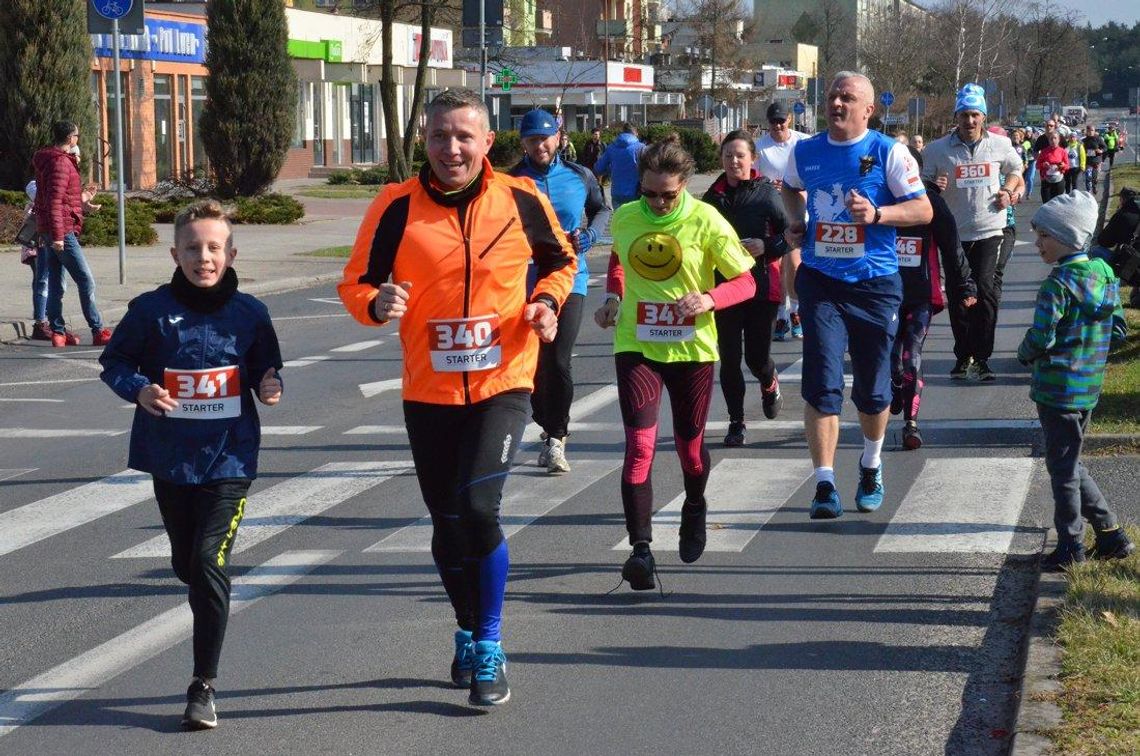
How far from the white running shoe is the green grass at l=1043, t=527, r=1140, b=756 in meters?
3.59

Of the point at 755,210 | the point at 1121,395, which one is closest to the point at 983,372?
the point at 1121,395

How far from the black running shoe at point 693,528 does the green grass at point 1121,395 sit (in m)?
3.82

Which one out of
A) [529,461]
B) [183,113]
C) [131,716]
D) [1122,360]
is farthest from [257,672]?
[183,113]

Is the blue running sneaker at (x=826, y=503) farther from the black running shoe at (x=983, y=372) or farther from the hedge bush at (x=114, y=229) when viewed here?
the hedge bush at (x=114, y=229)

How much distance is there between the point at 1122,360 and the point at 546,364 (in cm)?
595

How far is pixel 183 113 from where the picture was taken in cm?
4706

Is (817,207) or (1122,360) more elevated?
(817,207)

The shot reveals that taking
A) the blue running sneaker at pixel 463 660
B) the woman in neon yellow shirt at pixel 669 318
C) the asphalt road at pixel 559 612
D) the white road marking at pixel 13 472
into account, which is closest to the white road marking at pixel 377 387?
the asphalt road at pixel 559 612

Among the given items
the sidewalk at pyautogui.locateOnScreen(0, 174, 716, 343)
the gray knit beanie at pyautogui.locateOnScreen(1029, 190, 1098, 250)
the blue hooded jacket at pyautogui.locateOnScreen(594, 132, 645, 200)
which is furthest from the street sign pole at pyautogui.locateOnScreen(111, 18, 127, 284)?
the gray knit beanie at pyautogui.locateOnScreen(1029, 190, 1098, 250)

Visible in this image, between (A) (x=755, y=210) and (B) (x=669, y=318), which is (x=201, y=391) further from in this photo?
(A) (x=755, y=210)

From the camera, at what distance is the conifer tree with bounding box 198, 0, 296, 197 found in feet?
121

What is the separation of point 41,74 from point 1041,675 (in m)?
28.0

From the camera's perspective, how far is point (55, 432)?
11375mm

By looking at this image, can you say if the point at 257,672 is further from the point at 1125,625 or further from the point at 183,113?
the point at 183,113
